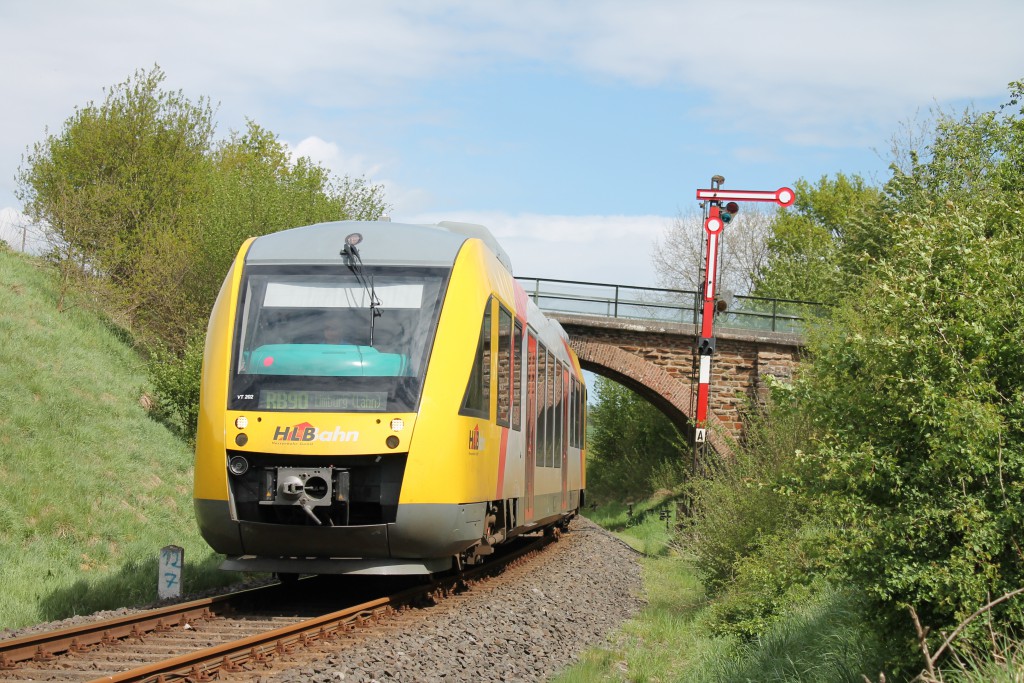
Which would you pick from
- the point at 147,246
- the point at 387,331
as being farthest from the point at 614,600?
the point at 147,246

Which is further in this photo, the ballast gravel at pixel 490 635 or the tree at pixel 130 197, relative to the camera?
the tree at pixel 130 197

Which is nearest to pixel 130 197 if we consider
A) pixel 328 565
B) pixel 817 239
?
pixel 328 565

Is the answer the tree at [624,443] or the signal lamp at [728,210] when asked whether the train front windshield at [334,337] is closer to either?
the signal lamp at [728,210]

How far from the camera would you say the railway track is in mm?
6367

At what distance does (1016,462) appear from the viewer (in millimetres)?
6676

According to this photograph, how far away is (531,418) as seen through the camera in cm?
1244

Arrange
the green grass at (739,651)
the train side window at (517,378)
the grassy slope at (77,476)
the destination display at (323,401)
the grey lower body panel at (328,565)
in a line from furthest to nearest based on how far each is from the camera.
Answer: the grassy slope at (77,476) < the train side window at (517,378) < the grey lower body panel at (328,565) < the destination display at (323,401) < the green grass at (739,651)

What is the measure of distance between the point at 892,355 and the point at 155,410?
645 inches

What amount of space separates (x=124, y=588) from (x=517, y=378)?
181 inches

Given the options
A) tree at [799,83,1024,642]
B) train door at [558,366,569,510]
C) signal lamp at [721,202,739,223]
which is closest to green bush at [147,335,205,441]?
train door at [558,366,569,510]

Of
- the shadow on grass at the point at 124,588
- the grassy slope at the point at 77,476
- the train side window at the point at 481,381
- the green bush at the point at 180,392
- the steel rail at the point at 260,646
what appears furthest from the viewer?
the green bush at the point at 180,392

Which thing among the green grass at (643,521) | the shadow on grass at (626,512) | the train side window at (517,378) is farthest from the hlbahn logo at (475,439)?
the shadow on grass at (626,512)

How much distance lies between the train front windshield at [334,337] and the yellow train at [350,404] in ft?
0.04

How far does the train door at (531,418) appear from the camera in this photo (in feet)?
40.0
